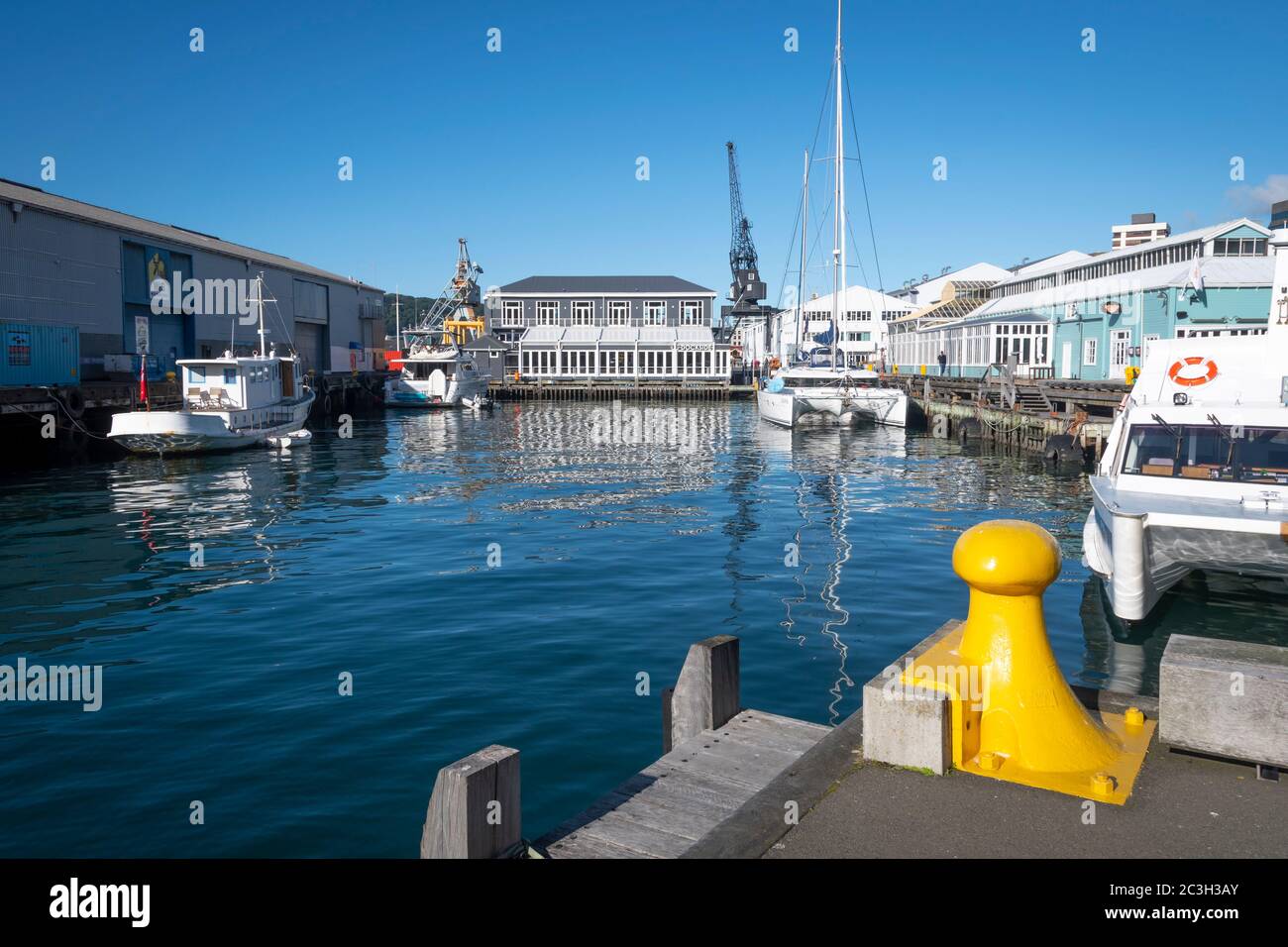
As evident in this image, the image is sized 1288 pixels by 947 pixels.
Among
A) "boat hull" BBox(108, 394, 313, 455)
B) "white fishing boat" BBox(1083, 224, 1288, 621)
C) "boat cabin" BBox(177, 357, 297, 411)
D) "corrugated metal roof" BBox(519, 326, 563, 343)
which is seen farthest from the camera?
"corrugated metal roof" BBox(519, 326, 563, 343)

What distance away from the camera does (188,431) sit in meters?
34.4

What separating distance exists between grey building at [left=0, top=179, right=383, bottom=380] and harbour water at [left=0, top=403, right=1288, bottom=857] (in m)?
14.4

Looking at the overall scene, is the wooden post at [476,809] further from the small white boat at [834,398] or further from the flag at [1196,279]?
the small white boat at [834,398]

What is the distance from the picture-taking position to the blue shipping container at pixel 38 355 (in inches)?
1331

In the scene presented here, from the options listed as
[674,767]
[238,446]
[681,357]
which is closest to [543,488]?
[238,446]

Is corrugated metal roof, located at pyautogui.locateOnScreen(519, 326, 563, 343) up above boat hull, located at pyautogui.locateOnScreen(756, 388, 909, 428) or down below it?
above

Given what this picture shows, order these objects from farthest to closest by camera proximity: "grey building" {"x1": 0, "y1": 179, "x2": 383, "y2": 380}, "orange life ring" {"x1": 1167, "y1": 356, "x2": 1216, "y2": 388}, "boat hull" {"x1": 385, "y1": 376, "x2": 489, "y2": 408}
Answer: "boat hull" {"x1": 385, "y1": 376, "x2": 489, "y2": 408} < "grey building" {"x1": 0, "y1": 179, "x2": 383, "y2": 380} < "orange life ring" {"x1": 1167, "y1": 356, "x2": 1216, "y2": 388}

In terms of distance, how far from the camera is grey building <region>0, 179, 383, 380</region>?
39188mm

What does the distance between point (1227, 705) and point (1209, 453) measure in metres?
9.76

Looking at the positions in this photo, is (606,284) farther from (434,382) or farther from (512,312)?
(434,382)

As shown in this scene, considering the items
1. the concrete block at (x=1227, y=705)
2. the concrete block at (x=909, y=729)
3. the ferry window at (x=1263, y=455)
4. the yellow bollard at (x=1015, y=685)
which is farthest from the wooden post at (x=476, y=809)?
the ferry window at (x=1263, y=455)

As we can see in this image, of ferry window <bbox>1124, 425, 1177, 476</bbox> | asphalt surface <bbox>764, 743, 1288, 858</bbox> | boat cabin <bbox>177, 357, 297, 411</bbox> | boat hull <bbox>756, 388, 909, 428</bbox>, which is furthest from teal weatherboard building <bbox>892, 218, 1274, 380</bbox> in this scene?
boat cabin <bbox>177, 357, 297, 411</bbox>

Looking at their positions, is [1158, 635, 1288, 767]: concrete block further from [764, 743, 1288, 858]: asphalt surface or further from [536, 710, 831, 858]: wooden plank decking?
[536, 710, 831, 858]: wooden plank decking

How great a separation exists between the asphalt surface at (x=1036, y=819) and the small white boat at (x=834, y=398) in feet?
143
